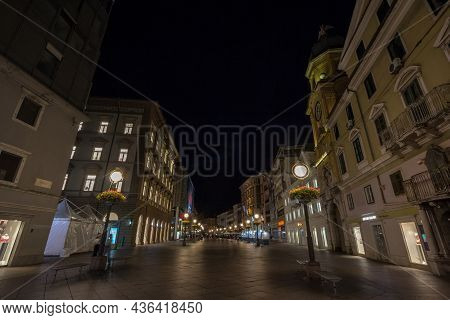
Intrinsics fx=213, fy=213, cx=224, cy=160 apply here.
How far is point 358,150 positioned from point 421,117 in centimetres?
728

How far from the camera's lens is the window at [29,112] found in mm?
12008

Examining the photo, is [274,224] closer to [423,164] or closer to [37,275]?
[423,164]

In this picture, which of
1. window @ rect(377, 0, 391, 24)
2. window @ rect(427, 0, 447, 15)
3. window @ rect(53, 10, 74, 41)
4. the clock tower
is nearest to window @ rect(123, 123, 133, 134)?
window @ rect(53, 10, 74, 41)

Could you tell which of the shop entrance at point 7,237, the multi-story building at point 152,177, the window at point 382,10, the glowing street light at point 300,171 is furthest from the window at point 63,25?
the window at point 382,10

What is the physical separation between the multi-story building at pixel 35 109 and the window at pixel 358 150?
21375 millimetres

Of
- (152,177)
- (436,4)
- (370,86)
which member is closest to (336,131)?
(370,86)

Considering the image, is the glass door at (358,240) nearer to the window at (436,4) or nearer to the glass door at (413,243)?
the glass door at (413,243)

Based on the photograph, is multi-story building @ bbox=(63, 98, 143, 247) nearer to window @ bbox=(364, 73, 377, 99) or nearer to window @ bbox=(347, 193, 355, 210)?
window @ bbox=(347, 193, 355, 210)

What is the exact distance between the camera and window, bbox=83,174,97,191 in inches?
1039

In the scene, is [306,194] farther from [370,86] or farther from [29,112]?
[29,112]

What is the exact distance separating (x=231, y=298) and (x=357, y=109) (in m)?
16.9

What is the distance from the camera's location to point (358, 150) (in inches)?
675

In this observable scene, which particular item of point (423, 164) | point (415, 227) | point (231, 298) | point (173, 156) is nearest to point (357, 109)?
point (423, 164)

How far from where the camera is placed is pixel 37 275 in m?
9.04
